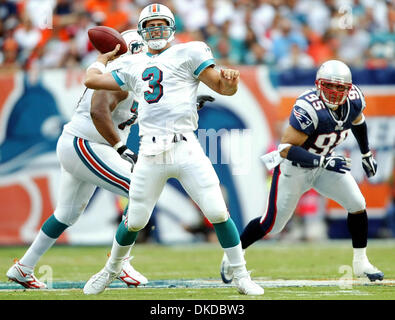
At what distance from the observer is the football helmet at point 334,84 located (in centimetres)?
609

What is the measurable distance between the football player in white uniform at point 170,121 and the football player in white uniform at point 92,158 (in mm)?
501

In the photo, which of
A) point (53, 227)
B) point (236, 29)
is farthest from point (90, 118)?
point (236, 29)

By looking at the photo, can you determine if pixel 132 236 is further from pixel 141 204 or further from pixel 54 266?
pixel 54 266

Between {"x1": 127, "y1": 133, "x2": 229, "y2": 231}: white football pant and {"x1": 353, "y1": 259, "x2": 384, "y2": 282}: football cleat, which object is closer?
{"x1": 127, "y1": 133, "x2": 229, "y2": 231}: white football pant

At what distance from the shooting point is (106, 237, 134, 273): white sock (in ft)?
18.3

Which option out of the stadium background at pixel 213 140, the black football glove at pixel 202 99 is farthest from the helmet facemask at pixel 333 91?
the stadium background at pixel 213 140

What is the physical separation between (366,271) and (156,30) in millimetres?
2472

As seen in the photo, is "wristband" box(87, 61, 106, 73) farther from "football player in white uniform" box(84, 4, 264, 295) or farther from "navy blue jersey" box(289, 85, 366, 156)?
"navy blue jersey" box(289, 85, 366, 156)

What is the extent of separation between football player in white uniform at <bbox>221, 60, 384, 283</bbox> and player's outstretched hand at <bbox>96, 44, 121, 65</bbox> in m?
1.41

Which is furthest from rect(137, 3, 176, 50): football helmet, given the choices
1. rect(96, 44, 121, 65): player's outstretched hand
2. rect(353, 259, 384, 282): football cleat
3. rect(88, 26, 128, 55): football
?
rect(353, 259, 384, 282): football cleat

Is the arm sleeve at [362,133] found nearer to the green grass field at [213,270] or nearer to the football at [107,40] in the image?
the green grass field at [213,270]

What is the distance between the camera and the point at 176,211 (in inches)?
420

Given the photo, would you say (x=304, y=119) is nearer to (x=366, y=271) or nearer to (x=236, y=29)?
(x=366, y=271)
